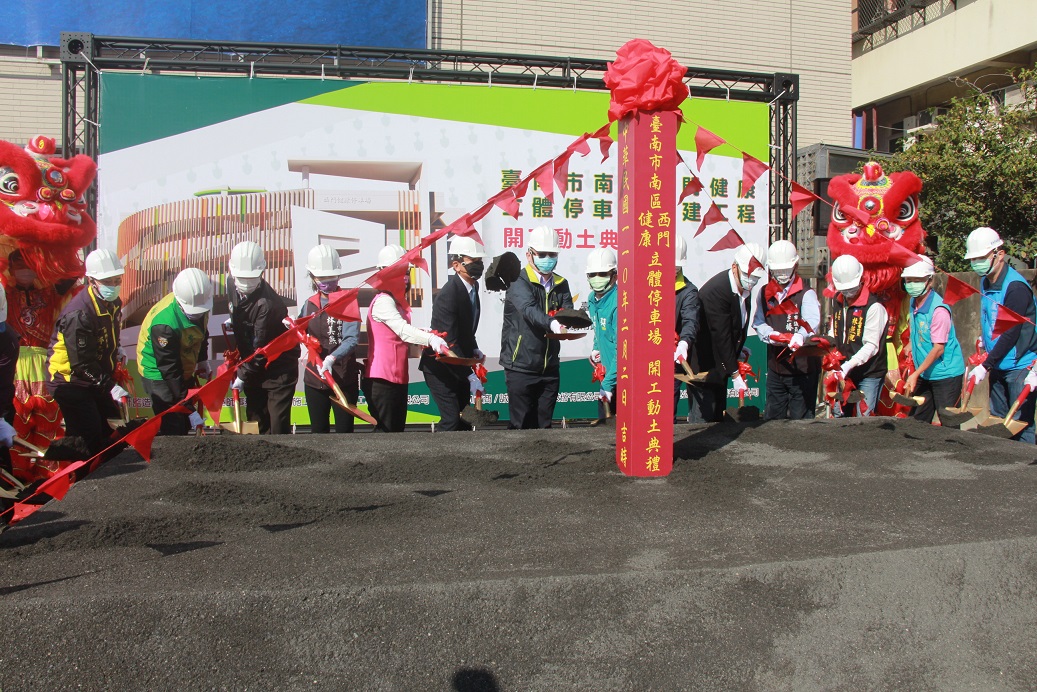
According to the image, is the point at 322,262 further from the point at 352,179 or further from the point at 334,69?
the point at 334,69

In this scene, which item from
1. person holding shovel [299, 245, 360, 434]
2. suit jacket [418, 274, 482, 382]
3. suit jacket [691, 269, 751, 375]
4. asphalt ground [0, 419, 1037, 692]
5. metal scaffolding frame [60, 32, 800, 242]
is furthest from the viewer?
metal scaffolding frame [60, 32, 800, 242]

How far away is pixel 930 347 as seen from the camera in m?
5.47

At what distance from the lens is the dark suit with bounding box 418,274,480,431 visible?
5.44 metres

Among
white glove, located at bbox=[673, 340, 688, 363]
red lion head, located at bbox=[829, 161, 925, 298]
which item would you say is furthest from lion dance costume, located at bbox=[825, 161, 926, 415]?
white glove, located at bbox=[673, 340, 688, 363]

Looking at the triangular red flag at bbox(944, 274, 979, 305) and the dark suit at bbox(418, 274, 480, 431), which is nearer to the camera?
the triangular red flag at bbox(944, 274, 979, 305)

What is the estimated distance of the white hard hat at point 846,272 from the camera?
5.54 metres

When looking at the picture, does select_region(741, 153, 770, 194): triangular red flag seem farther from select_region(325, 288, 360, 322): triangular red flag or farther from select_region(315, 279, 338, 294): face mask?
select_region(315, 279, 338, 294): face mask

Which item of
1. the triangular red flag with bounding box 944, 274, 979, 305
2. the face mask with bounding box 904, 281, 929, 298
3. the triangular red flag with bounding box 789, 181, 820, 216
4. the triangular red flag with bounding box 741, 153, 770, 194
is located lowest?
the triangular red flag with bounding box 944, 274, 979, 305

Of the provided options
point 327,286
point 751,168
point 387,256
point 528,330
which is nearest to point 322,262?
Result: point 327,286

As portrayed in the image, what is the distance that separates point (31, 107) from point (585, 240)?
8559mm

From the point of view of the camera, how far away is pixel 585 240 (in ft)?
24.0

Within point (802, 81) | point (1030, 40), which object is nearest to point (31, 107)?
point (802, 81)

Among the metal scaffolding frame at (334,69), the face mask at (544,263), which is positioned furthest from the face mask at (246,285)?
the metal scaffolding frame at (334,69)

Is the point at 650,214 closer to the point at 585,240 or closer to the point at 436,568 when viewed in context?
the point at 436,568
